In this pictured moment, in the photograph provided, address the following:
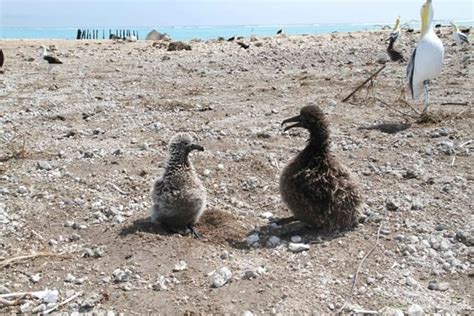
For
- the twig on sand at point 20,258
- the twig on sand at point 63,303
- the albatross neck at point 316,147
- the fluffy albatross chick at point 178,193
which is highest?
the albatross neck at point 316,147

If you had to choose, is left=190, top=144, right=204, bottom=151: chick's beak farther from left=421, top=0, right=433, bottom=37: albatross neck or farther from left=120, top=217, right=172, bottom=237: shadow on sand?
left=421, top=0, right=433, bottom=37: albatross neck

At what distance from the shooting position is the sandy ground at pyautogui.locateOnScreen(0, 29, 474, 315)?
4.75 m

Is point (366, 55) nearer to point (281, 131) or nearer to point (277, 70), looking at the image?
point (277, 70)

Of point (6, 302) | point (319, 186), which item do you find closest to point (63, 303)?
point (6, 302)

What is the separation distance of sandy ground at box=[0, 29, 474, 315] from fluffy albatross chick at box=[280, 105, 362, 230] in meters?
0.19

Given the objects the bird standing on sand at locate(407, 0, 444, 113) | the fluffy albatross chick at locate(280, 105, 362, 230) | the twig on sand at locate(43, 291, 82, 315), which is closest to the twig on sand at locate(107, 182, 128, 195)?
the fluffy albatross chick at locate(280, 105, 362, 230)

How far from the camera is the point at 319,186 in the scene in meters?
5.82

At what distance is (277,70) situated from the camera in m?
17.3

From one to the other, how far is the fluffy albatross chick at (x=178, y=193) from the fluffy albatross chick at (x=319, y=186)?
3.06 ft

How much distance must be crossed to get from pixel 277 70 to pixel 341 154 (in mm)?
9211

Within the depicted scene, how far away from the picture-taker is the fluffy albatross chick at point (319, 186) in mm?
5770

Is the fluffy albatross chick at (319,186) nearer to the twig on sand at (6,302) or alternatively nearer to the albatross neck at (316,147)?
the albatross neck at (316,147)

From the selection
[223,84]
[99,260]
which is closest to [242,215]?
[99,260]

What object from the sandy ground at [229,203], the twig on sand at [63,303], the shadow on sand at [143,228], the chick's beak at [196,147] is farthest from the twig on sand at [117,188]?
the twig on sand at [63,303]
